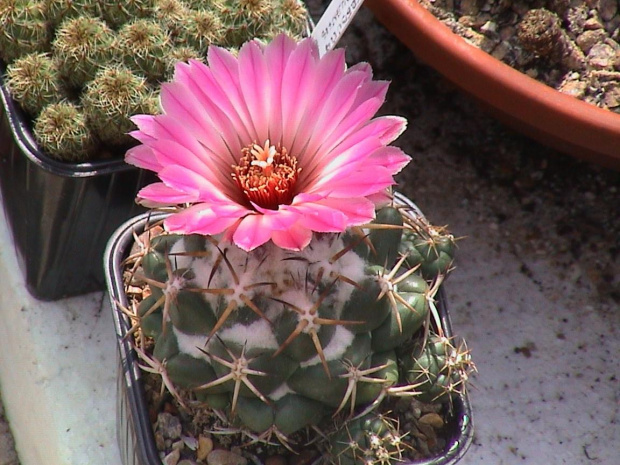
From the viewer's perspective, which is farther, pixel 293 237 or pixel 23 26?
pixel 23 26

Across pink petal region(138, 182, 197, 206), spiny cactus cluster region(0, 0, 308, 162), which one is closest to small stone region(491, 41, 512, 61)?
spiny cactus cluster region(0, 0, 308, 162)

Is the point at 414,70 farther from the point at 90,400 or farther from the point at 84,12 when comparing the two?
the point at 90,400

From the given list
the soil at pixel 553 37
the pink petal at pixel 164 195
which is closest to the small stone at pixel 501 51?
the soil at pixel 553 37

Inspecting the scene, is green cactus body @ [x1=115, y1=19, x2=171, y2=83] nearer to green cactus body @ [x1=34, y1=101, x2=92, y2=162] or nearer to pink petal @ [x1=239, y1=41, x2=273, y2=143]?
green cactus body @ [x1=34, y1=101, x2=92, y2=162]

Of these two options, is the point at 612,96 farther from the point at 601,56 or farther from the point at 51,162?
the point at 51,162

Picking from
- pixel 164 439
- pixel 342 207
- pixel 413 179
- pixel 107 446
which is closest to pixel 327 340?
pixel 342 207

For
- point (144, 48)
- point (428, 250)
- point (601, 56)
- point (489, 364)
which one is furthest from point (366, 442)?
point (601, 56)
